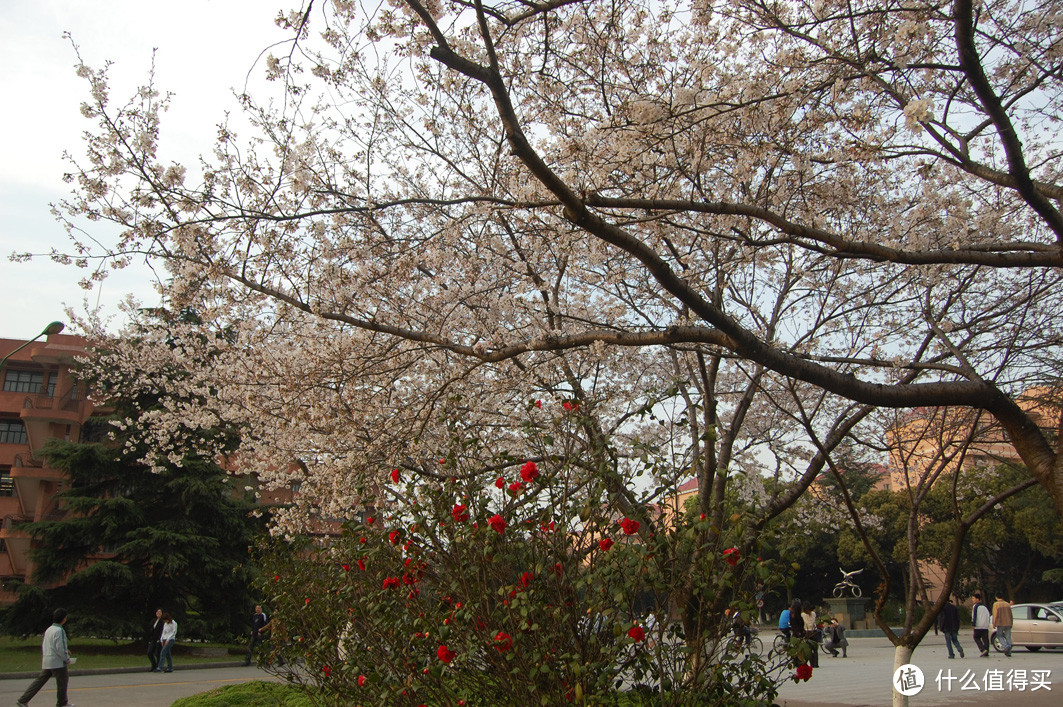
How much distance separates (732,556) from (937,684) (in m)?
9.49

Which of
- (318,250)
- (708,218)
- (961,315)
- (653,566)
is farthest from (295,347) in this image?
(961,315)

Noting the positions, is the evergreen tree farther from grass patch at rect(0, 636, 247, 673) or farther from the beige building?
the beige building

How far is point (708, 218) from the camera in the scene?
7379 millimetres

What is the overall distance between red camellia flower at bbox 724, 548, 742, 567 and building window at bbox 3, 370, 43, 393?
36.5 metres

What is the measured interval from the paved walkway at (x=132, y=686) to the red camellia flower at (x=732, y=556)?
30.4 feet

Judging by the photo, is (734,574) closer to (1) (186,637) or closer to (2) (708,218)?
(2) (708,218)

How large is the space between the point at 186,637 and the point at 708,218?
1950 centimetres

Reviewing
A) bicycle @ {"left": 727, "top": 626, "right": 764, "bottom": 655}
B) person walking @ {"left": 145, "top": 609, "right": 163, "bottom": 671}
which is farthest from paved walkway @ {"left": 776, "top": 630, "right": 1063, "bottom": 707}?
person walking @ {"left": 145, "top": 609, "right": 163, "bottom": 671}

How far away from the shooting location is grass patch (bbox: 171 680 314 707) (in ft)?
23.7

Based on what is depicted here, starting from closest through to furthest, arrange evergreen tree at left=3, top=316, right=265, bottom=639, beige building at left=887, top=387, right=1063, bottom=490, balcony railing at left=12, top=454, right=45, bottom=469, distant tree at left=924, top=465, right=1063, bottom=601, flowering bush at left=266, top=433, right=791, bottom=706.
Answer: flowering bush at left=266, top=433, right=791, bottom=706 < beige building at left=887, top=387, right=1063, bottom=490 < evergreen tree at left=3, top=316, right=265, bottom=639 < balcony railing at left=12, top=454, right=45, bottom=469 < distant tree at left=924, top=465, right=1063, bottom=601

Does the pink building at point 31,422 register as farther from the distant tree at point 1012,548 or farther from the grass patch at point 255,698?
the distant tree at point 1012,548

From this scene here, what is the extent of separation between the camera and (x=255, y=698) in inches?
314

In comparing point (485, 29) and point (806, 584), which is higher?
point (485, 29)

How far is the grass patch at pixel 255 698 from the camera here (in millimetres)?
7227
